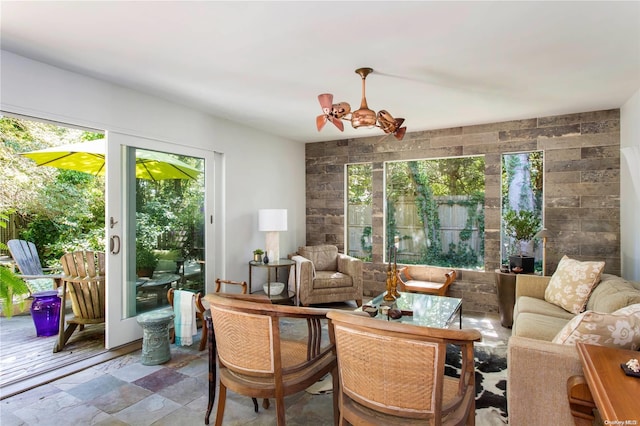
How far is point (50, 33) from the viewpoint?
2.35 meters

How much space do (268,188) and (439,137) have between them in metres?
2.63

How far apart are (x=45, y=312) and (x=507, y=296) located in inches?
203

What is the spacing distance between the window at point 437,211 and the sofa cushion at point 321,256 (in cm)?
90

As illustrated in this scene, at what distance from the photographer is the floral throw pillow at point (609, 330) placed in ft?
5.36

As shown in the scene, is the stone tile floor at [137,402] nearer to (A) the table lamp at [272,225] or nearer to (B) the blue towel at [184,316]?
(B) the blue towel at [184,316]

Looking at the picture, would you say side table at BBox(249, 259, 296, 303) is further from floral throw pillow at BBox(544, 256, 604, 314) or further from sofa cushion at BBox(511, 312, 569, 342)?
floral throw pillow at BBox(544, 256, 604, 314)

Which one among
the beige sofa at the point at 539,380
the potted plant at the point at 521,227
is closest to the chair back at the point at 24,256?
the beige sofa at the point at 539,380

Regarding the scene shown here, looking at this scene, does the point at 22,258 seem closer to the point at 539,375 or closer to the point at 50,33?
the point at 50,33

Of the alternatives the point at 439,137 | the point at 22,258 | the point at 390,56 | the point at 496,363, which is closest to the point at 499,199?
the point at 439,137

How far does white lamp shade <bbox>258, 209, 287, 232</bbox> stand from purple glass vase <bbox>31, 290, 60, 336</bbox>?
2.41m

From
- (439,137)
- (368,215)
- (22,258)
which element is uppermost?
(439,137)

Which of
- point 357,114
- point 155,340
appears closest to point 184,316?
point 155,340

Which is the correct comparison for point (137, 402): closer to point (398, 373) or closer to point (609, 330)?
point (398, 373)

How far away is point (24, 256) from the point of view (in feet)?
15.7
